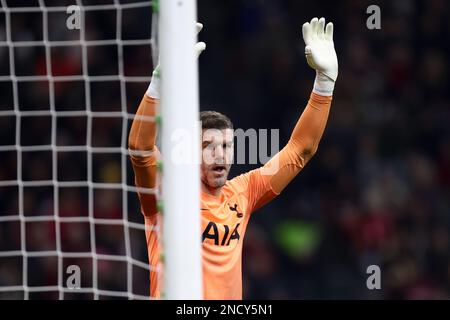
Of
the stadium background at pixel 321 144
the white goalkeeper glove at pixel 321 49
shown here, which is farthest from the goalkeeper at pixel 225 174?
the stadium background at pixel 321 144

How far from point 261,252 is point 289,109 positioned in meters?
1.50

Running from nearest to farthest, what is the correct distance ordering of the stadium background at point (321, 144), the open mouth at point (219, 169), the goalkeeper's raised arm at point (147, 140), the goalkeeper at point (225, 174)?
the goalkeeper's raised arm at point (147, 140) < the goalkeeper at point (225, 174) < the open mouth at point (219, 169) < the stadium background at point (321, 144)

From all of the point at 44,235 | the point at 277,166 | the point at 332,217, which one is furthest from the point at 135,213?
the point at 277,166

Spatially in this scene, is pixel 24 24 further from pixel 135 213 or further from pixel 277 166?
pixel 277 166

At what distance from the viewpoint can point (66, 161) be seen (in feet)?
26.2

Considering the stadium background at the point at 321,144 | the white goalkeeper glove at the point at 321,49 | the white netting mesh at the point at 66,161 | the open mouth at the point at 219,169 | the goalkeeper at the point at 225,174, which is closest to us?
the goalkeeper at the point at 225,174

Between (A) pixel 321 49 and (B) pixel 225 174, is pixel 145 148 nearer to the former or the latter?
(B) pixel 225 174

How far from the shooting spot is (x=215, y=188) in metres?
4.59

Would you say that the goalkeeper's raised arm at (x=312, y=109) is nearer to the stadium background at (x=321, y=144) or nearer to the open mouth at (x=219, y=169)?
the open mouth at (x=219, y=169)

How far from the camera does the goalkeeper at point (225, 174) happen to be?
425 cm

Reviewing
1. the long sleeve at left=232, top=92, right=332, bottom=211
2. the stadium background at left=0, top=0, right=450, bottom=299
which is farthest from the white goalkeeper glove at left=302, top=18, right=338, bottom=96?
the stadium background at left=0, top=0, right=450, bottom=299

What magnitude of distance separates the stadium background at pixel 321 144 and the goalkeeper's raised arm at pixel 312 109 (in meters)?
2.75

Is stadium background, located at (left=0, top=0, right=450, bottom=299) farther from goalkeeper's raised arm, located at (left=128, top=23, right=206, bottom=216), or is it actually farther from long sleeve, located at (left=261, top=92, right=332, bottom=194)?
goalkeeper's raised arm, located at (left=128, top=23, right=206, bottom=216)

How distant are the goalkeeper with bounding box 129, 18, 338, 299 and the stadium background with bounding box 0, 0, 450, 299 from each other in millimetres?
2747
